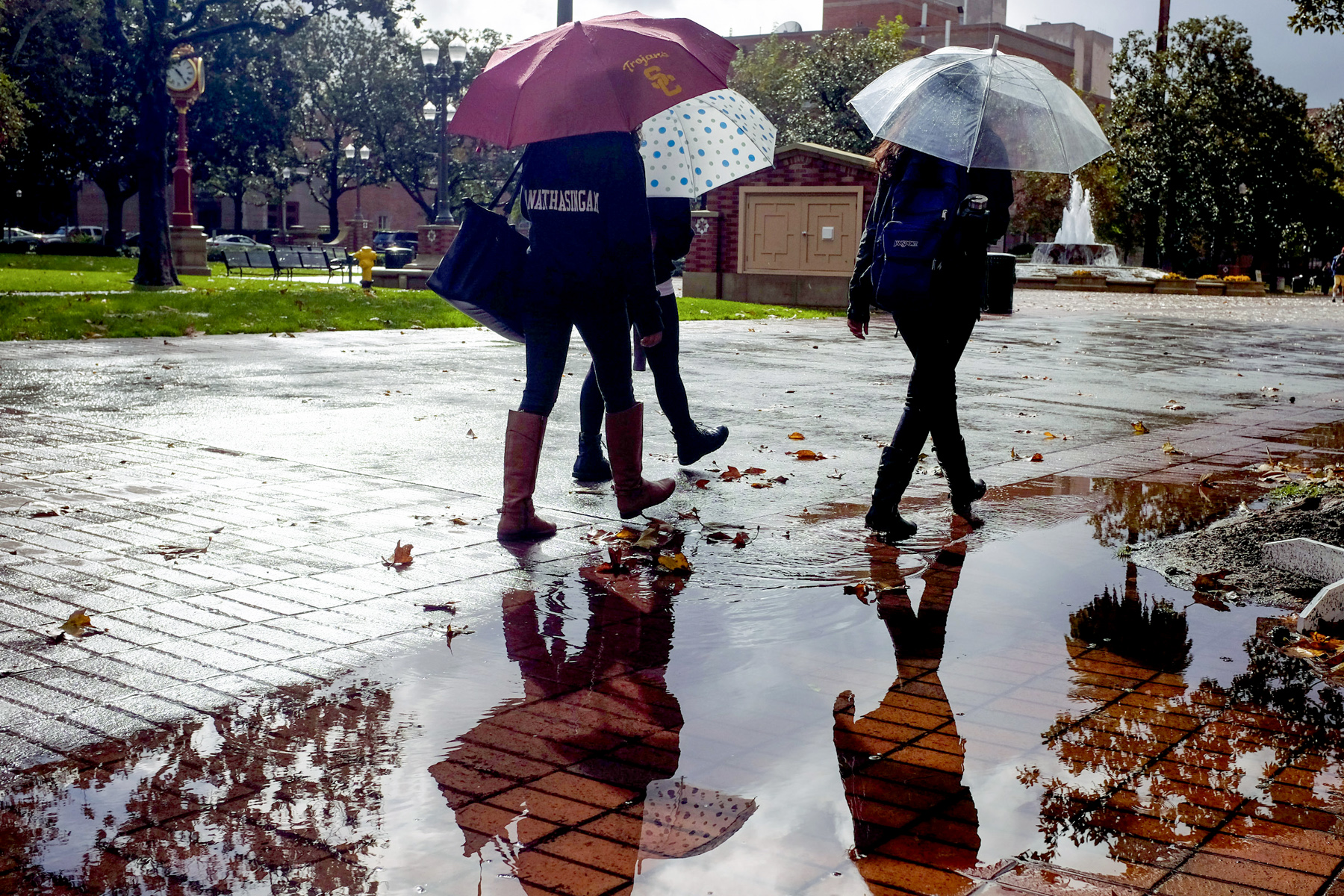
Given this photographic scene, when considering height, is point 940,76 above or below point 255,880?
above

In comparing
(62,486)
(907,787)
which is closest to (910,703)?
(907,787)

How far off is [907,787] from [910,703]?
611 mm

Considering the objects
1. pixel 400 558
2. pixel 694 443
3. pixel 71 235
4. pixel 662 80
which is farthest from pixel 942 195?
pixel 71 235

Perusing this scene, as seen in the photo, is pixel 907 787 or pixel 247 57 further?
pixel 247 57

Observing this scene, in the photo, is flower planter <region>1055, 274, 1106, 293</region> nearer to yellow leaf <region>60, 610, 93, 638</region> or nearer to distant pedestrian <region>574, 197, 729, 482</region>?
distant pedestrian <region>574, 197, 729, 482</region>

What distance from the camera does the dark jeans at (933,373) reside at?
5684 millimetres

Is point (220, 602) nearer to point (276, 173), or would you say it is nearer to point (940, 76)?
point (940, 76)

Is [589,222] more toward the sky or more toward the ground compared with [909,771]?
more toward the sky

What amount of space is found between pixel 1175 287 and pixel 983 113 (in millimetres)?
39118

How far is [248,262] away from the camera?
40.3 meters

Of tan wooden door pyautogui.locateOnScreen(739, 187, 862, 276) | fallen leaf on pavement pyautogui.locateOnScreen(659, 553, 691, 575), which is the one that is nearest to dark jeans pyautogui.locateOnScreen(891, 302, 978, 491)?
fallen leaf on pavement pyautogui.locateOnScreen(659, 553, 691, 575)

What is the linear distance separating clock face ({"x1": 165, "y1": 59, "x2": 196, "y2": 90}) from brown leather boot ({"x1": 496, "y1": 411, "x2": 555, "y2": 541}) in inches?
1129

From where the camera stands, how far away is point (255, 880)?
2619 millimetres

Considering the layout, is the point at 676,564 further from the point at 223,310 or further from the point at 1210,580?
the point at 223,310
